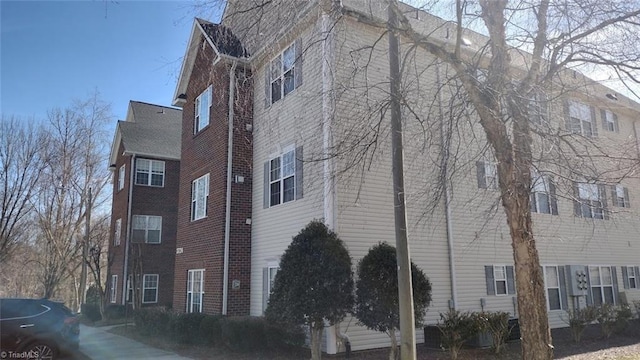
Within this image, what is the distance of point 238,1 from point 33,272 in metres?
49.8

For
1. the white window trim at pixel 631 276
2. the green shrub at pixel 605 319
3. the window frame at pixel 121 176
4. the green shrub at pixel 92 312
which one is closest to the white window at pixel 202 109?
the window frame at pixel 121 176

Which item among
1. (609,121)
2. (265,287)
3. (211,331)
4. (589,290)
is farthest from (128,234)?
(609,121)

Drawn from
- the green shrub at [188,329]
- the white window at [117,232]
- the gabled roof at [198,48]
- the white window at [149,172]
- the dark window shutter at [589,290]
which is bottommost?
the green shrub at [188,329]

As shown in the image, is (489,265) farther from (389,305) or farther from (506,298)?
(389,305)

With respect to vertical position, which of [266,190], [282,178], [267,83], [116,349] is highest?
[267,83]

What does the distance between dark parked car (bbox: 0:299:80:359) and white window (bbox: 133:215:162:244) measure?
1263 cm

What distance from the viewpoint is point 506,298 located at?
1482cm

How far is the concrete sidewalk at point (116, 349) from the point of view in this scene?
11915mm

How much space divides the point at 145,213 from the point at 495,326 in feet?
63.5

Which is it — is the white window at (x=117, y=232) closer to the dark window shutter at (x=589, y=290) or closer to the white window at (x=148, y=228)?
the white window at (x=148, y=228)

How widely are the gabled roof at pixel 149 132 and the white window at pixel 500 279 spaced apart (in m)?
18.1

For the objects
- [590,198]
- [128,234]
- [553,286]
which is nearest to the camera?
[590,198]

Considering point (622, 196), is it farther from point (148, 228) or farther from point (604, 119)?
point (148, 228)

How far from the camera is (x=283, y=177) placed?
1373 centimetres
